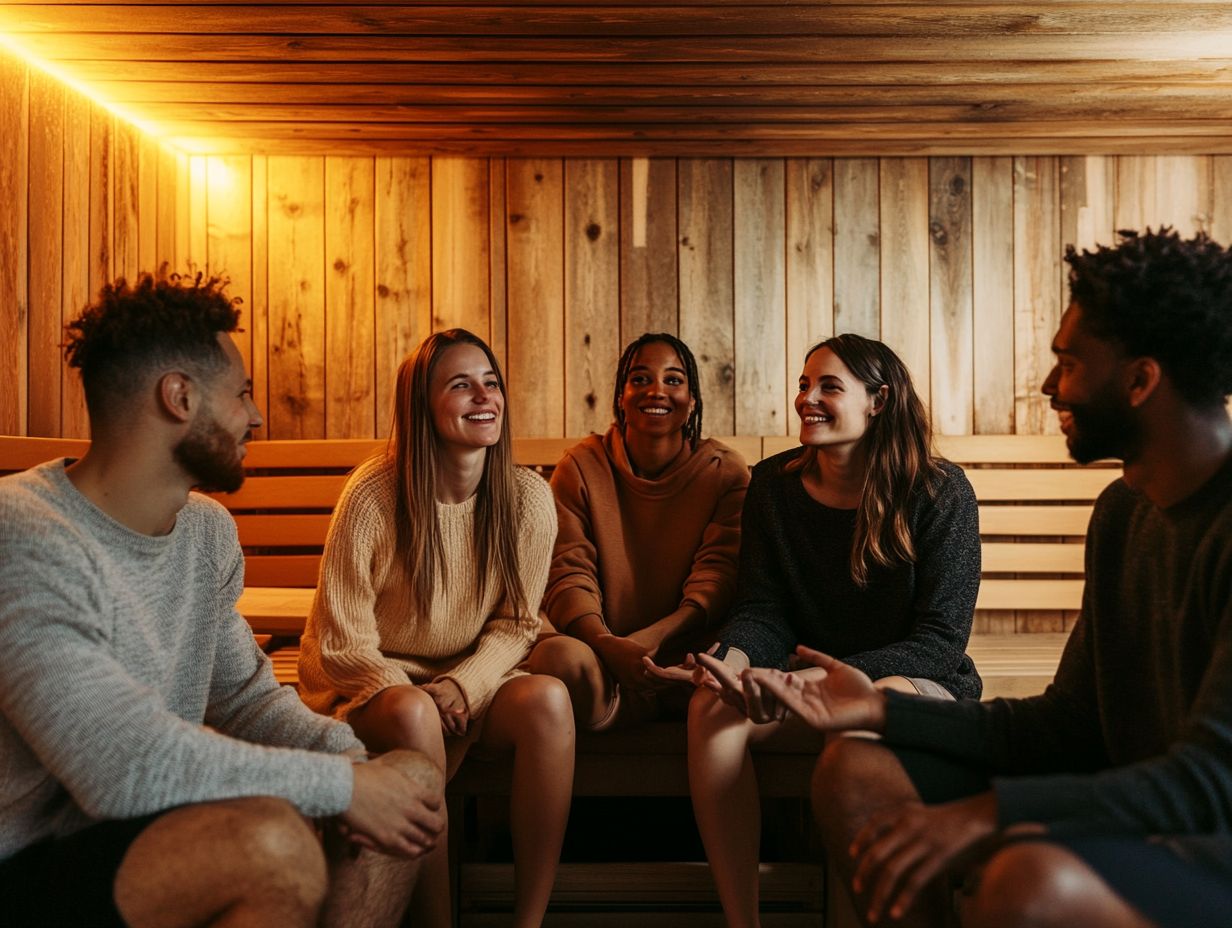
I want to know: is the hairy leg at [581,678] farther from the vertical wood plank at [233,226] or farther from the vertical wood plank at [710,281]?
the vertical wood plank at [233,226]

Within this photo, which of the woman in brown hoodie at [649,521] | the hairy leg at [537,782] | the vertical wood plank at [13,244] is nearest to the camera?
the hairy leg at [537,782]

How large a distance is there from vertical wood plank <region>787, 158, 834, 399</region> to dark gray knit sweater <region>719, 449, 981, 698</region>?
4.11 ft

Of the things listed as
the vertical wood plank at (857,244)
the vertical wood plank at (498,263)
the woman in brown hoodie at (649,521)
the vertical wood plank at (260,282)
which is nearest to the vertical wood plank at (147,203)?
the vertical wood plank at (260,282)

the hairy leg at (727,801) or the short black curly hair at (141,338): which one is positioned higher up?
the short black curly hair at (141,338)

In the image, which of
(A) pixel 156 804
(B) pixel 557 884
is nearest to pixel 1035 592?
(B) pixel 557 884

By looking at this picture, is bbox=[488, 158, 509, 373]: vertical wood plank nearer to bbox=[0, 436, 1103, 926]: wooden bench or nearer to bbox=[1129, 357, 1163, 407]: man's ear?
bbox=[0, 436, 1103, 926]: wooden bench

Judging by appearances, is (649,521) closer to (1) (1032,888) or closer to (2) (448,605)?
(2) (448,605)

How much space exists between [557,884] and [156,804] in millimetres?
1075

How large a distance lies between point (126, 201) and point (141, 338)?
1.98m

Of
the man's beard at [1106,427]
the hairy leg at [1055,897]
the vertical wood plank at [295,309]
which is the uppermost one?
the vertical wood plank at [295,309]

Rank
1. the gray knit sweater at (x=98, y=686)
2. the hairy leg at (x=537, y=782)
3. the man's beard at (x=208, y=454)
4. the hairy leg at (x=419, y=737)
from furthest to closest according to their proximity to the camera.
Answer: the hairy leg at (x=537, y=782) < the hairy leg at (x=419, y=737) < the man's beard at (x=208, y=454) < the gray knit sweater at (x=98, y=686)

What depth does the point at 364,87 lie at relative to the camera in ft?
9.00

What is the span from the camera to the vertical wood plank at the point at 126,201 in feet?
9.85

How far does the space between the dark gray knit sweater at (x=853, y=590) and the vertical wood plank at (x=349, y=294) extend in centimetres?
169
